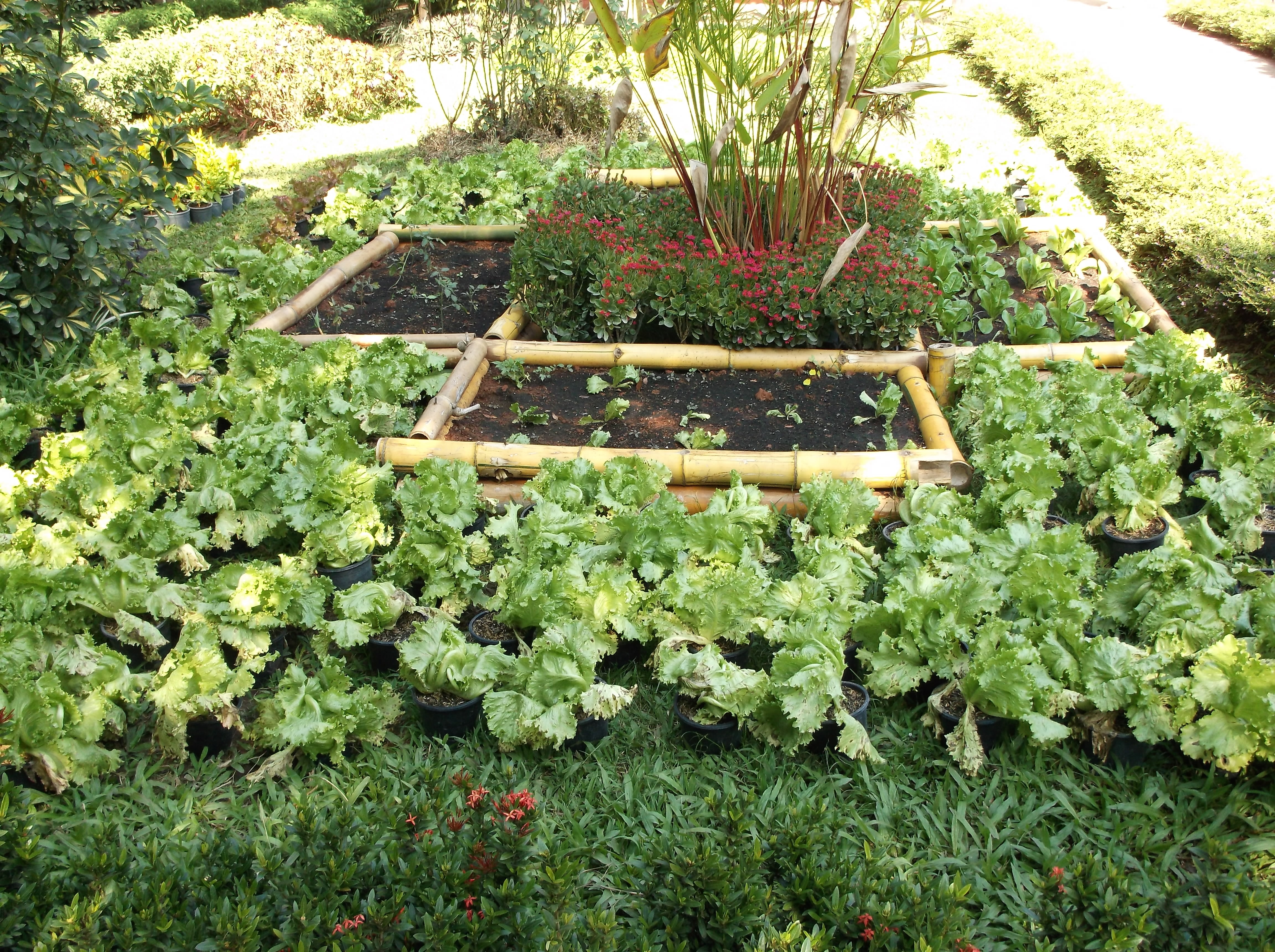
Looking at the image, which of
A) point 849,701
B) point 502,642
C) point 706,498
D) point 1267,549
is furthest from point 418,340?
point 1267,549

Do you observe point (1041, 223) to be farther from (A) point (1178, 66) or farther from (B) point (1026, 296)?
(A) point (1178, 66)

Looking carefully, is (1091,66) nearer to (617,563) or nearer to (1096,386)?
(1096,386)

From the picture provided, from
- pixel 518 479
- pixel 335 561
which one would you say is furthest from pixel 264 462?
pixel 518 479

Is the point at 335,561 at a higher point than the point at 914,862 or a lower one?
higher

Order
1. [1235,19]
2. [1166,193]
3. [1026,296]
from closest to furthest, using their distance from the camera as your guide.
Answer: [1026,296]
[1166,193]
[1235,19]

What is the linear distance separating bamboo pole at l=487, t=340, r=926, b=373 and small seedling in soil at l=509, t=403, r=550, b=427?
0.46 m

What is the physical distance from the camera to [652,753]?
2865 mm

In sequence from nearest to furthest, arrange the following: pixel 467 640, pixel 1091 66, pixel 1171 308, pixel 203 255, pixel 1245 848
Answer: pixel 1245 848
pixel 467 640
pixel 1171 308
pixel 203 255
pixel 1091 66

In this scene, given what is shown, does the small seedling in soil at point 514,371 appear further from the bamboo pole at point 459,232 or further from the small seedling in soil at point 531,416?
the bamboo pole at point 459,232

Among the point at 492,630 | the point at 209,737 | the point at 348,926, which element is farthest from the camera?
the point at 492,630

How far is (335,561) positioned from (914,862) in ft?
7.41

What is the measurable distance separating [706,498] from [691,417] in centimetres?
62

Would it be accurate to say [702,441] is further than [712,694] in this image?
Yes

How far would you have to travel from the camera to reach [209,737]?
9.45 ft
